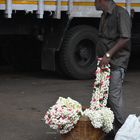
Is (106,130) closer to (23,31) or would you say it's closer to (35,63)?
(23,31)

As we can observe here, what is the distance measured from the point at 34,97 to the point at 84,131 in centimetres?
358

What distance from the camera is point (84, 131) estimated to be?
219 inches

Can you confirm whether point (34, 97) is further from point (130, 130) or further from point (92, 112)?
point (130, 130)

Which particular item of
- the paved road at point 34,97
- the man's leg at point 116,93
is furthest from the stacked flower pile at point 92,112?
the paved road at point 34,97

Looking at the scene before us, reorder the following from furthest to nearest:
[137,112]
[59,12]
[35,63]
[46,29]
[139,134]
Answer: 1. [35,63]
2. [46,29]
3. [59,12]
4. [137,112]
5. [139,134]

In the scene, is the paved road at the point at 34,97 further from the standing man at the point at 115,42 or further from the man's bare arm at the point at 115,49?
the man's bare arm at the point at 115,49

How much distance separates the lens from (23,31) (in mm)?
10453

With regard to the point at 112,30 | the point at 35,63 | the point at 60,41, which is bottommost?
the point at 35,63

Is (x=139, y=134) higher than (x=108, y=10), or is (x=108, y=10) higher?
(x=108, y=10)

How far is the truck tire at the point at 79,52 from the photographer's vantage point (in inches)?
422

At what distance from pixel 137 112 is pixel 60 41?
3.20 m

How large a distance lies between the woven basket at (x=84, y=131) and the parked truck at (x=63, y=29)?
4507 mm

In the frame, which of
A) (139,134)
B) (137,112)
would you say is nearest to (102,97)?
(139,134)

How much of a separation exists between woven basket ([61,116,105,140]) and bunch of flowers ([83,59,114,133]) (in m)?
0.07
